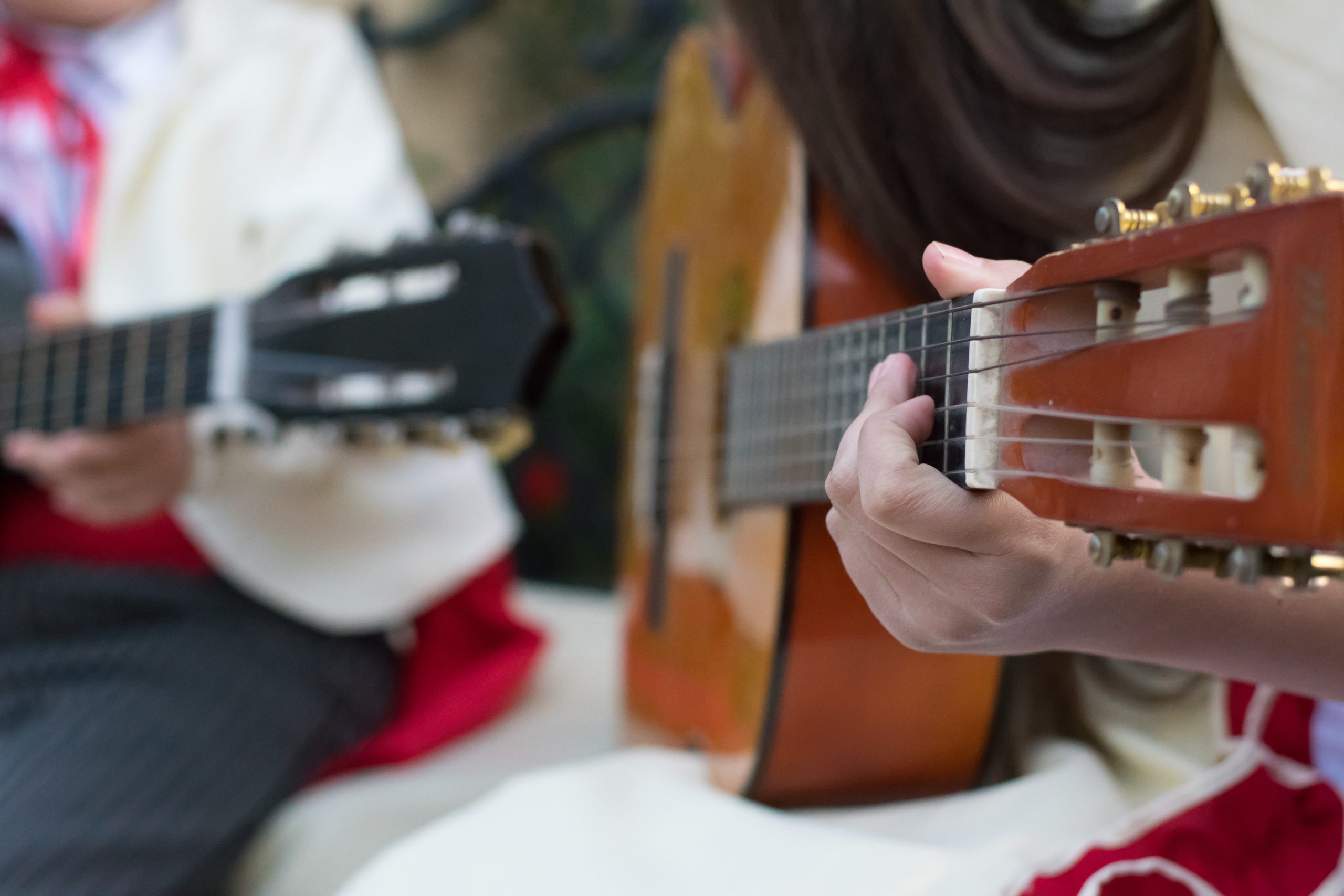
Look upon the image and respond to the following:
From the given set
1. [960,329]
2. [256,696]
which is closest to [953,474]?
[960,329]

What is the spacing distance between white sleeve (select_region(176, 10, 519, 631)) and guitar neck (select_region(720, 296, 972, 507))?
325 millimetres

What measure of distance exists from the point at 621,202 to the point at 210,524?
57 cm

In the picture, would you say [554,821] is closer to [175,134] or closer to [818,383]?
[818,383]

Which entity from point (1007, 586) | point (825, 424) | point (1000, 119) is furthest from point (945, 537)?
point (1000, 119)

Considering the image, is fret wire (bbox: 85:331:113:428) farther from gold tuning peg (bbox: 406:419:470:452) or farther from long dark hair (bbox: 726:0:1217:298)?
long dark hair (bbox: 726:0:1217:298)

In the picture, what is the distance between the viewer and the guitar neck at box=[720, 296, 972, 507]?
337 mm

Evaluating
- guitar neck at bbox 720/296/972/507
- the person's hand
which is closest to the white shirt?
guitar neck at bbox 720/296/972/507

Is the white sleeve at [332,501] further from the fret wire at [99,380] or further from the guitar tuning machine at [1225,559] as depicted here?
the guitar tuning machine at [1225,559]

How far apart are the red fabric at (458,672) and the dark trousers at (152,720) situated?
0.03 meters

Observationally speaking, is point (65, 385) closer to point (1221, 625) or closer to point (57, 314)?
point (57, 314)

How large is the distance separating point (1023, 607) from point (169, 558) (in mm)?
780

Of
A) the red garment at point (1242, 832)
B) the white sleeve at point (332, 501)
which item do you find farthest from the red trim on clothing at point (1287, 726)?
the white sleeve at point (332, 501)

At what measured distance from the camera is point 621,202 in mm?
1208

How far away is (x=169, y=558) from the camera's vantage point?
91 centimetres
